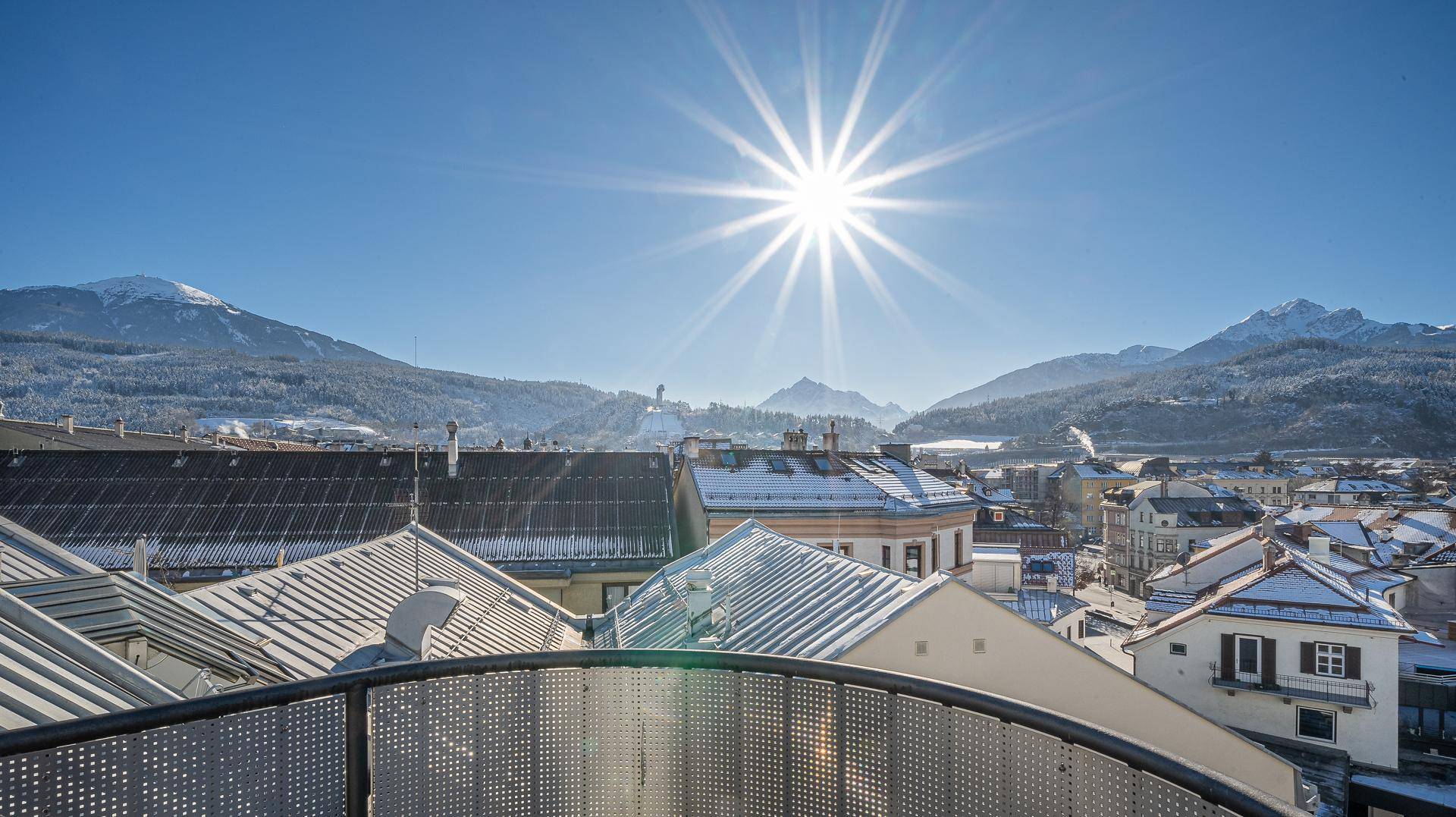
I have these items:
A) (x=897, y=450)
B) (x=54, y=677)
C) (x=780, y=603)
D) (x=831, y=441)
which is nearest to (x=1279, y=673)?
(x=897, y=450)

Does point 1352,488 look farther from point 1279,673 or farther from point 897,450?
point 1279,673

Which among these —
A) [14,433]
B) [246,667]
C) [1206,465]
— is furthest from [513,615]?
[1206,465]

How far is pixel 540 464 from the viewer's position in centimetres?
2767

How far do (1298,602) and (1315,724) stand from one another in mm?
3803

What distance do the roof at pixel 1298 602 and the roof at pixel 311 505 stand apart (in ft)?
60.7

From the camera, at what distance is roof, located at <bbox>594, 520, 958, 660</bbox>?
26.2 feet

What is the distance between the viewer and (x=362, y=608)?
9.11 m

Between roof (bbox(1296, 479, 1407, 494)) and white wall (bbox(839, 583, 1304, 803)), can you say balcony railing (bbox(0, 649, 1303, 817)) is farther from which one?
roof (bbox(1296, 479, 1407, 494))

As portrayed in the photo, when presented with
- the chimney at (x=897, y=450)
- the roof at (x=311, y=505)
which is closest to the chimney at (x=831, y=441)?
the chimney at (x=897, y=450)

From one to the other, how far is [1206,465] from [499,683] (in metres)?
120

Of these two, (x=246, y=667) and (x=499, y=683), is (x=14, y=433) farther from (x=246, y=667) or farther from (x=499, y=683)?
(x=499, y=683)

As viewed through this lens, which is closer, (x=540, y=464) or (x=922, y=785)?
(x=922, y=785)

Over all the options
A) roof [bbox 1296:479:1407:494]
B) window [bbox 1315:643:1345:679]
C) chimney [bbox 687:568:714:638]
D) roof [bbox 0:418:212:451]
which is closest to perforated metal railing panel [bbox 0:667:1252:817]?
chimney [bbox 687:568:714:638]

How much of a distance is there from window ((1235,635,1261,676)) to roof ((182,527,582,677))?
21604 mm
